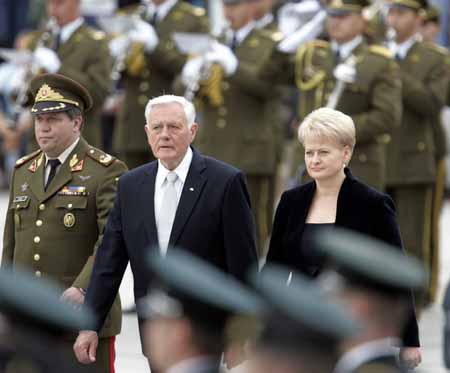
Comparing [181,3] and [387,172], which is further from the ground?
[181,3]

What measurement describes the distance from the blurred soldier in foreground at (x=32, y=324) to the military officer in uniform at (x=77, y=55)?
20.4ft

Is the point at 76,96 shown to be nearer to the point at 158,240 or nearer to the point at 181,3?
the point at 158,240

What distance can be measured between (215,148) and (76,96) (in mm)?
3674

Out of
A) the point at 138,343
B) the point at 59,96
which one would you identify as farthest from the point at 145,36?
the point at 59,96

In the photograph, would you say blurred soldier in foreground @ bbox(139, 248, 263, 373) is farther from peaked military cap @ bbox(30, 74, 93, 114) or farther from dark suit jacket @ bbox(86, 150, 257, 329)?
peaked military cap @ bbox(30, 74, 93, 114)

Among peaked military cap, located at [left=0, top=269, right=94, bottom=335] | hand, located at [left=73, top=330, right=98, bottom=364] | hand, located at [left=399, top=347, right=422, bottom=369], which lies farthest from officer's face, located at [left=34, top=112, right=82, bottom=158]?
peaked military cap, located at [left=0, top=269, right=94, bottom=335]

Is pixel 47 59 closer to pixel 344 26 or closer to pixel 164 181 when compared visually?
pixel 344 26

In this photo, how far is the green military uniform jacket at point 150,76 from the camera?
986 centimetres

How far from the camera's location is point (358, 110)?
866 centimetres

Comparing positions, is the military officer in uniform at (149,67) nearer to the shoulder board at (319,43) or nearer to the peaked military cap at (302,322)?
the shoulder board at (319,43)

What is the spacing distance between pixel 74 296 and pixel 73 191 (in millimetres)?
428

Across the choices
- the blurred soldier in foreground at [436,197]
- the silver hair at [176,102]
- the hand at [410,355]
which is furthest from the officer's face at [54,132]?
the blurred soldier in foreground at [436,197]

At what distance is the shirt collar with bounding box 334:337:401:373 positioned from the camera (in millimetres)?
3462

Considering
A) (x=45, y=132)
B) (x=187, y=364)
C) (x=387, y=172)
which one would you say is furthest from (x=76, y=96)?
(x=387, y=172)
